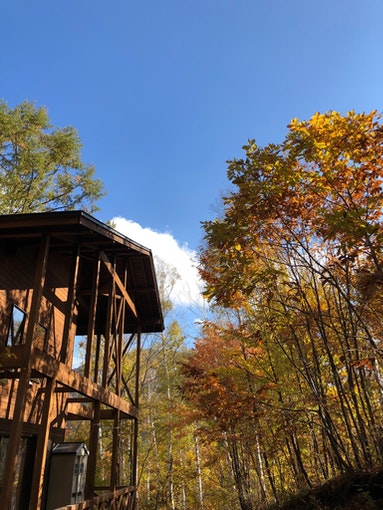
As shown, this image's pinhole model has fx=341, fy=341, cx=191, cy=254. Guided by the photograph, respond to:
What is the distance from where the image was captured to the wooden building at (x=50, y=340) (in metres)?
4.81

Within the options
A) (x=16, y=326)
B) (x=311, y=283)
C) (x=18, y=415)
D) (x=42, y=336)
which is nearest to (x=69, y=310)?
(x=18, y=415)

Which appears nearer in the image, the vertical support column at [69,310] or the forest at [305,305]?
the forest at [305,305]

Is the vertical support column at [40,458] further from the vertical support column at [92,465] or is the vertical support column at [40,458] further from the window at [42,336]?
the window at [42,336]

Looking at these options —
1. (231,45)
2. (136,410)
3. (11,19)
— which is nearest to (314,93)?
(231,45)

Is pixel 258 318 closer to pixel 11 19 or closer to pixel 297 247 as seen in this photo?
pixel 297 247

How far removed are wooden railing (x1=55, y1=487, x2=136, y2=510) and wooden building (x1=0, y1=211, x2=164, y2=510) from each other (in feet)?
0.07

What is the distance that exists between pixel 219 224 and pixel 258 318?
11.3 feet

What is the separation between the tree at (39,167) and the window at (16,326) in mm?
9030

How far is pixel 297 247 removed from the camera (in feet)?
22.2

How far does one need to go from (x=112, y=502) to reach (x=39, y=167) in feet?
44.0

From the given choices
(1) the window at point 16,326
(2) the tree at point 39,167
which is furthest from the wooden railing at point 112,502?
(2) the tree at point 39,167

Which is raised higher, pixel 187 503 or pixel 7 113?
pixel 7 113

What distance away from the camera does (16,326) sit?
24.4 ft

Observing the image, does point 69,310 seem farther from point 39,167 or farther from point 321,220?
point 39,167
